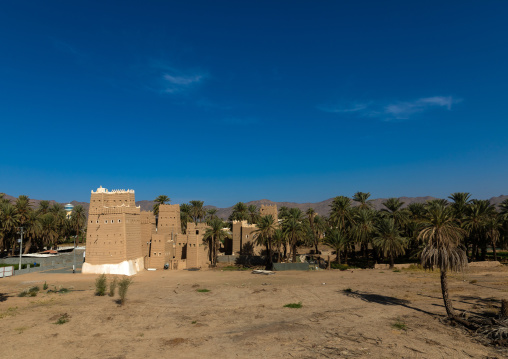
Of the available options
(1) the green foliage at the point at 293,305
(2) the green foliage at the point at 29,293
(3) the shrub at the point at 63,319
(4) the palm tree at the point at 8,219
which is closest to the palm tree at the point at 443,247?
(1) the green foliage at the point at 293,305

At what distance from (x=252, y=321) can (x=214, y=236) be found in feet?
109

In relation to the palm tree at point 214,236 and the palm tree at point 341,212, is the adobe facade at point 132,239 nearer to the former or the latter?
the palm tree at point 214,236

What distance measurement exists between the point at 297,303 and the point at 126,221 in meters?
30.7

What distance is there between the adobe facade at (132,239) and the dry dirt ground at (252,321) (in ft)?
33.0

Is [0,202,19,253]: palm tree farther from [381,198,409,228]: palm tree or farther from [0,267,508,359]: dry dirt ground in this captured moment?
[381,198,409,228]: palm tree

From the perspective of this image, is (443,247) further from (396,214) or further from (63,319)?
(396,214)

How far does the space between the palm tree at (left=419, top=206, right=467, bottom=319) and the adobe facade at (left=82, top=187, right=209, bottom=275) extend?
38807mm

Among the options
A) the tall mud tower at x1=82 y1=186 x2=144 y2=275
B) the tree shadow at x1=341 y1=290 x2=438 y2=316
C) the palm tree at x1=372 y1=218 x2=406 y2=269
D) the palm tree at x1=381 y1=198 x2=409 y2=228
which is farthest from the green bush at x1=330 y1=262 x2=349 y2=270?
the tall mud tower at x1=82 y1=186 x2=144 y2=275

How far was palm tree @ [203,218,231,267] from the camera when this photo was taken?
5200 centimetres

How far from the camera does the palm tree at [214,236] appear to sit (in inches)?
2047

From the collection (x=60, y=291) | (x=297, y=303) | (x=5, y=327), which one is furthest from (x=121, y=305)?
(x=297, y=303)

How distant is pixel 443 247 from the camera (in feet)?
67.0

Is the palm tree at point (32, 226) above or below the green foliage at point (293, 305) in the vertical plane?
above

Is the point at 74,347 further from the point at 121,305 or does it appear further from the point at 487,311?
the point at 487,311
